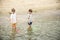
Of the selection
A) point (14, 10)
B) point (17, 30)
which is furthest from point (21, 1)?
point (17, 30)

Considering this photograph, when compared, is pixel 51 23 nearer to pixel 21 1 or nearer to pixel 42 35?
pixel 42 35

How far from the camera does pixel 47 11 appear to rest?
519 centimetres

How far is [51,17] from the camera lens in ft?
16.8

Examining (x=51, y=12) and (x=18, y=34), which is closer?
(x=18, y=34)

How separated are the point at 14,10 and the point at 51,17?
77 cm

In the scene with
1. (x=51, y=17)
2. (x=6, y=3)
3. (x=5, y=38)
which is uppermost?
(x=6, y=3)

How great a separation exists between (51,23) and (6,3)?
983mm

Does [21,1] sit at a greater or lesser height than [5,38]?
greater

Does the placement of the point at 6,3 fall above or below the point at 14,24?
above

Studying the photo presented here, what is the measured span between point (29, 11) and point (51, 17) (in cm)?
50

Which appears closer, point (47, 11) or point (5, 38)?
point (5, 38)

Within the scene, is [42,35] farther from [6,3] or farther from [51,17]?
[6,3]

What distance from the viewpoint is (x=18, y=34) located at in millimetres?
4852

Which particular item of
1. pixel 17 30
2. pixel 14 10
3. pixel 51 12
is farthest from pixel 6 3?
pixel 51 12
